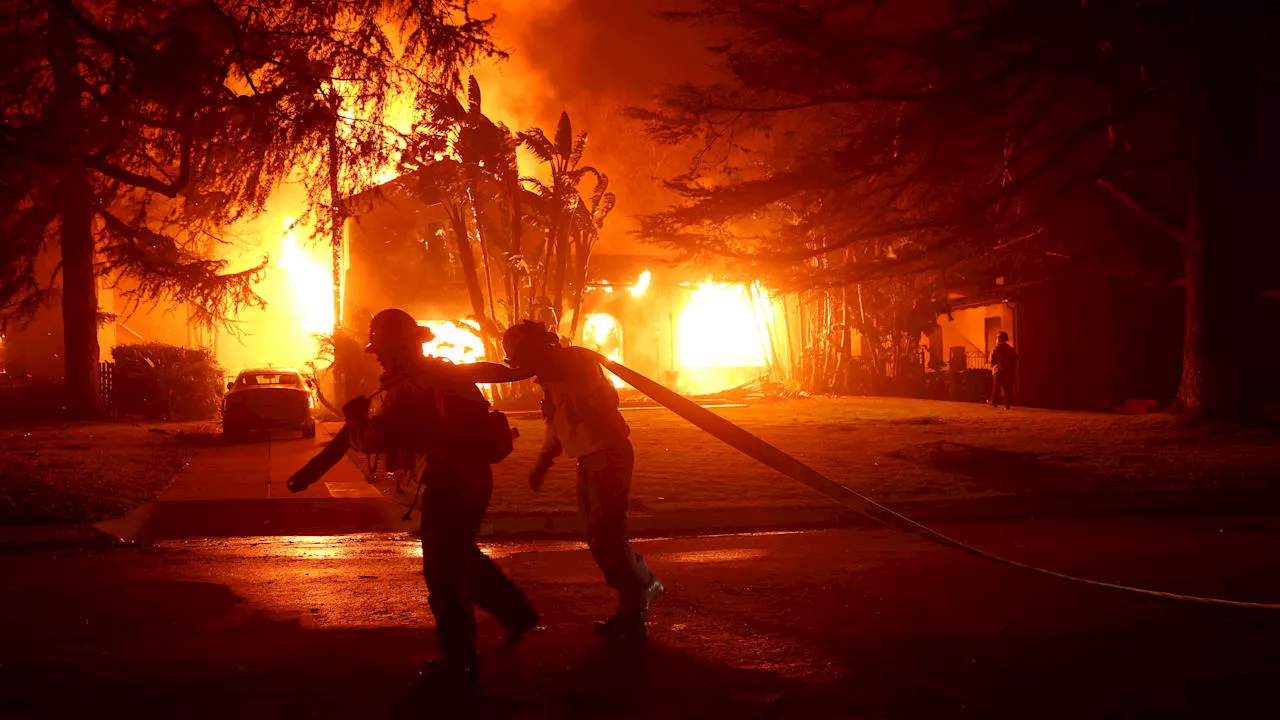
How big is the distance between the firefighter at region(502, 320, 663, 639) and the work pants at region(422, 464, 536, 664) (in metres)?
0.79

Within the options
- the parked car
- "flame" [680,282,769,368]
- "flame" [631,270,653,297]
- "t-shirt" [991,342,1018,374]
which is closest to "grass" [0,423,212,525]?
the parked car

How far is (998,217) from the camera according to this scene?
18.4 m

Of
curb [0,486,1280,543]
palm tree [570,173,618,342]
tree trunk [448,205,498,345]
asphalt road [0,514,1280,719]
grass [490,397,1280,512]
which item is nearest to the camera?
asphalt road [0,514,1280,719]

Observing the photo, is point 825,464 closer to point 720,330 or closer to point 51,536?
point 51,536

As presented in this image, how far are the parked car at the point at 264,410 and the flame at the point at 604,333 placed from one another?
51.9ft

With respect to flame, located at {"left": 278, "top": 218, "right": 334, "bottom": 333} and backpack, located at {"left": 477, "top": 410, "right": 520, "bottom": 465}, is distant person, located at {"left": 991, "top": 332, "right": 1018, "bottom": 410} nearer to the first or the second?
backpack, located at {"left": 477, "top": 410, "right": 520, "bottom": 465}

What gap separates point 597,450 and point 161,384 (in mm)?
22596

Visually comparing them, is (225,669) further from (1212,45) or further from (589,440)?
(1212,45)

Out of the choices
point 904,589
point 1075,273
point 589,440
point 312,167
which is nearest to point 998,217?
point 1075,273

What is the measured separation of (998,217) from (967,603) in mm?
12948

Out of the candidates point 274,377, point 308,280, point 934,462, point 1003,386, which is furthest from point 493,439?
point 308,280

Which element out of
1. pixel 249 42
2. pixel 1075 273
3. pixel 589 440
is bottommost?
pixel 589 440

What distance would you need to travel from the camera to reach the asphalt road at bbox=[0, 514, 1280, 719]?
15.8 feet

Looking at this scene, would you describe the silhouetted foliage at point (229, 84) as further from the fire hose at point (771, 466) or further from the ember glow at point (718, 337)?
the ember glow at point (718, 337)
